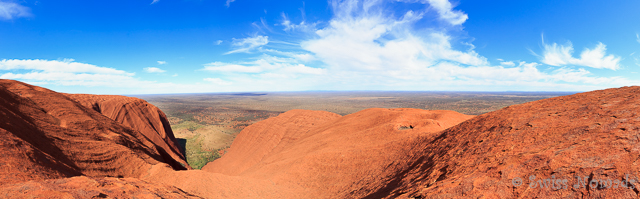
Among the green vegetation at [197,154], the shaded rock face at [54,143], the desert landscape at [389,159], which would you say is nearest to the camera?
the desert landscape at [389,159]

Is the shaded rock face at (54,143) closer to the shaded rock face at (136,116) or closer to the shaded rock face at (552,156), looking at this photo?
the shaded rock face at (552,156)

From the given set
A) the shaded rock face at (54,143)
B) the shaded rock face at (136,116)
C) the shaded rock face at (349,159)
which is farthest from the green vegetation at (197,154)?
the shaded rock face at (54,143)

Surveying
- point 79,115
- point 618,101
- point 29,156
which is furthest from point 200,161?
point 618,101

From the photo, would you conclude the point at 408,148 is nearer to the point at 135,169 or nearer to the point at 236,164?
the point at 135,169

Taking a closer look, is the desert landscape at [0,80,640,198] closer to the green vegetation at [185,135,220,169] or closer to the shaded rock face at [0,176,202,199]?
the shaded rock face at [0,176,202,199]

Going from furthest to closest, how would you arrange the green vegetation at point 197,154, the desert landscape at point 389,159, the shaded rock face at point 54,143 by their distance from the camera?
1. the green vegetation at point 197,154
2. the shaded rock face at point 54,143
3. the desert landscape at point 389,159

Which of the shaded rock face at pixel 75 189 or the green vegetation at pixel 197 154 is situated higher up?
the shaded rock face at pixel 75 189

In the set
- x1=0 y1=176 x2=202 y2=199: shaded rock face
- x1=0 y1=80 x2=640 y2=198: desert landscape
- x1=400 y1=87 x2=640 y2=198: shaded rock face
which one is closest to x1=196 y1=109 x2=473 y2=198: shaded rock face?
x1=0 y1=80 x2=640 y2=198: desert landscape

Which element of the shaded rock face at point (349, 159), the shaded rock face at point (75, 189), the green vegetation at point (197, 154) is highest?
the shaded rock face at point (75, 189)
